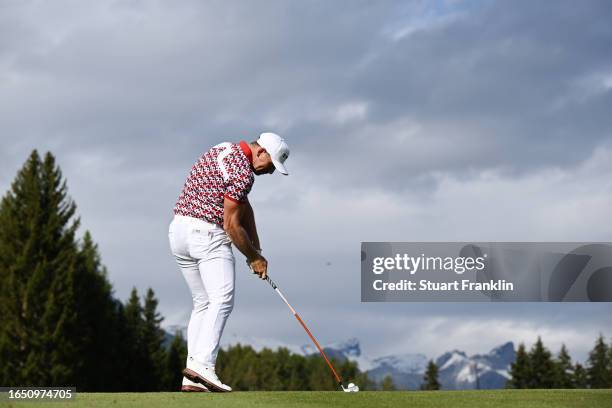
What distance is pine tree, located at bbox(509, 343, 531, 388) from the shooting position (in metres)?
130

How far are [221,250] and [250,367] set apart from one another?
123 m

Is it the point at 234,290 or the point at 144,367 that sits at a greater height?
the point at 144,367

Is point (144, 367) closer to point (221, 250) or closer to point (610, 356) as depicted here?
point (221, 250)

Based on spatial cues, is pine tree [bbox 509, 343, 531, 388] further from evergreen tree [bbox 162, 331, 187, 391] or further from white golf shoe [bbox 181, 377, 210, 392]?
white golf shoe [bbox 181, 377, 210, 392]

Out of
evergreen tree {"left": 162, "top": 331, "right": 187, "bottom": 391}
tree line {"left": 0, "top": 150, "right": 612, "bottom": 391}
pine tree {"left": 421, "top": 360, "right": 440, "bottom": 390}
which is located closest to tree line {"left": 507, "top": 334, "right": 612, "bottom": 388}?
pine tree {"left": 421, "top": 360, "right": 440, "bottom": 390}

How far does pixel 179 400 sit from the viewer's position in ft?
32.7

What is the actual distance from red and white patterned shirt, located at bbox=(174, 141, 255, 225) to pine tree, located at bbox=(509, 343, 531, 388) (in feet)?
414

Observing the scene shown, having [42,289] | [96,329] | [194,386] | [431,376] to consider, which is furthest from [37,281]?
[431,376]

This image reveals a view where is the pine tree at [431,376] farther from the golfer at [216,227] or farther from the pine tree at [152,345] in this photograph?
the golfer at [216,227]

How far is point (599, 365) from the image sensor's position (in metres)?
139

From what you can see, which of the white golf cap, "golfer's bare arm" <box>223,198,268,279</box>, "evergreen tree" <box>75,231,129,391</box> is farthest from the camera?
"evergreen tree" <box>75,231,129,391</box>

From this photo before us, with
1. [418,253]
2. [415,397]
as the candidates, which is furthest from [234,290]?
[418,253]

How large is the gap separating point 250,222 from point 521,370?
12753cm

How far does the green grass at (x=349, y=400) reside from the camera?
32.0 feet
